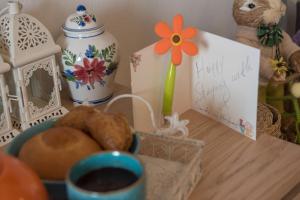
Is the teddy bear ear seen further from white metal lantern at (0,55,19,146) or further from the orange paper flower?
white metal lantern at (0,55,19,146)

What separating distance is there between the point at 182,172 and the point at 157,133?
107 millimetres

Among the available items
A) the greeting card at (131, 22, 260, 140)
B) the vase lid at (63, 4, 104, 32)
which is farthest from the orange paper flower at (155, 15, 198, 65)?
the vase lid at (63, 4, 104, 32)

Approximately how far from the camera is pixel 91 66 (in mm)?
848

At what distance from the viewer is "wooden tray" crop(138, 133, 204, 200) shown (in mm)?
629

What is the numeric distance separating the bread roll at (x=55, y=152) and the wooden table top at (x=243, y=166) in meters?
0.21

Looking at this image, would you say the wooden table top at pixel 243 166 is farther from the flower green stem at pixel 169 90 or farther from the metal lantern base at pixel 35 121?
the metal lantern base at pixel 35 121

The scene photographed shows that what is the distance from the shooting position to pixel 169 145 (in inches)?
28.4

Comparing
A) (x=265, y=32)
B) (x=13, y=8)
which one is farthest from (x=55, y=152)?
(x=265, y=32)

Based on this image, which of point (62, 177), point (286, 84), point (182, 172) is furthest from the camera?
point (286, 84)

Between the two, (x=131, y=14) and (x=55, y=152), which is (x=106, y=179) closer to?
(x=55, y=152)

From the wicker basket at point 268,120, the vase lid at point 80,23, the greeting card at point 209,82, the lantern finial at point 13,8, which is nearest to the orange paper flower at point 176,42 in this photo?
the greeting card at point 209,82

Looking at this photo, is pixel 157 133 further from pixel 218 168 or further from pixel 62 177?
pixel 62 177

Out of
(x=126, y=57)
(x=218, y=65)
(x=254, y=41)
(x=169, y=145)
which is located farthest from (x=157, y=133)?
(x=254, y=41)

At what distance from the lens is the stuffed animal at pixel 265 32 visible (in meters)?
1.20
